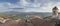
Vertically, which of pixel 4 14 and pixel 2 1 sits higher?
pixel 2 1

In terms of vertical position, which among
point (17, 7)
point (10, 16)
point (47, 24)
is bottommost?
point (47, 24)

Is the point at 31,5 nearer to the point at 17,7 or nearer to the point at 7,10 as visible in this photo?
the point at 17,7

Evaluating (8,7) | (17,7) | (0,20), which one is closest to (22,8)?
(17,7)

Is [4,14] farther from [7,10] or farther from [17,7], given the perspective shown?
[17,7]

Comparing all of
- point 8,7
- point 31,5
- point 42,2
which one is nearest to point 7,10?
point 8,7

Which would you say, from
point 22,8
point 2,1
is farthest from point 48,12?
point 2,1

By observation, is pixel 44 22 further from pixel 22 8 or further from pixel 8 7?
pixel 8 7

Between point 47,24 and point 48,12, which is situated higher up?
point 48,12
